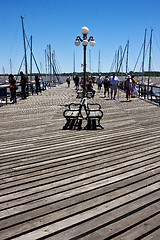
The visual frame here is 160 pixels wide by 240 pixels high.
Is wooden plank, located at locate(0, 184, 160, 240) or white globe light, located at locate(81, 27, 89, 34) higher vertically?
white globe light, located at locate(81, 27, 89, 34)

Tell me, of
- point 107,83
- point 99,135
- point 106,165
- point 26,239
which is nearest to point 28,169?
point 106,165

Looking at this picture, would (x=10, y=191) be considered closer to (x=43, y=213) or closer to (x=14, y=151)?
(x=43, y=213)

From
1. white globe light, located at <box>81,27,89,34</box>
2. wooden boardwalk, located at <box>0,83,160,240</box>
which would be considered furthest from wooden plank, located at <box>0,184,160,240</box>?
white globe light, located at <box>81,27,89,34</box>

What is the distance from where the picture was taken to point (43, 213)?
2.83m

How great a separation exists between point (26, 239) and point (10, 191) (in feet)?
3.60

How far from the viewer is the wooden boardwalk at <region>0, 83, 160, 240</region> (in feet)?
8.44

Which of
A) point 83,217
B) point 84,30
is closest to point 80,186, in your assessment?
point 83,217

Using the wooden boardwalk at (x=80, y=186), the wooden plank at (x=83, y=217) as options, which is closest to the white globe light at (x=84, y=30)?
the wooden boardwalk at (x=80, y=186)

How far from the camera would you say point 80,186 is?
3.47m

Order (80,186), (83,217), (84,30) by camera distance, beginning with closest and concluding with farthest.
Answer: (83,217) → (80,186) → (84,30)

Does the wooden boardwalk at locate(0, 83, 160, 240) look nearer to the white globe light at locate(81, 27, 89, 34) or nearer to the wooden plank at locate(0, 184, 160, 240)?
the wooden plank at locate(0, 184, 160, 240)

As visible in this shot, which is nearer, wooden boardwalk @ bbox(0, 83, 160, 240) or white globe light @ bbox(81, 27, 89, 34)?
wooden boardwalk @ bbox(0, 83, 160, 240)

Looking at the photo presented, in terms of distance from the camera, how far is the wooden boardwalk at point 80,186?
2572mm

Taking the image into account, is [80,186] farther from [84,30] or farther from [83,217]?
[84,30]
